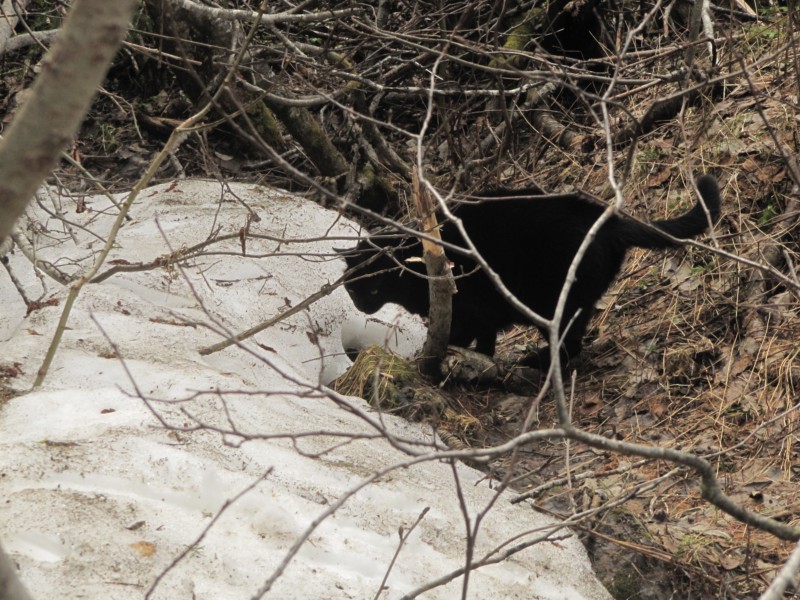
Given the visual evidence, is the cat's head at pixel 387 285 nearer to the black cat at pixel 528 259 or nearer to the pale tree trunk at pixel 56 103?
the black cat at pixel 528 259

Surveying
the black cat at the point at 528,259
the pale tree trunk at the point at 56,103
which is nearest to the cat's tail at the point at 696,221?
the black cat at the point at 528,259

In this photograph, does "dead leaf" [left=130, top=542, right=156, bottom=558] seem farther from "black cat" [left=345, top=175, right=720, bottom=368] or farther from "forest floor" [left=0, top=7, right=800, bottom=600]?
Result: "black cat" [left=345, top=175, right=720, bottom=368]

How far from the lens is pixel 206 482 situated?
262 centimetres

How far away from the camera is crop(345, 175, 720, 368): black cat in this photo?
4.43m

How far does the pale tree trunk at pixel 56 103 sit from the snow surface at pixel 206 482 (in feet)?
2.66

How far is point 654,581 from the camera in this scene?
121 inches

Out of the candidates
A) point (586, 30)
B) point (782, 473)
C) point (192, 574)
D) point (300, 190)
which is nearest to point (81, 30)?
point (192, 574)

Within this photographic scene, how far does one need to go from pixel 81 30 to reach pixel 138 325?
3019 millimetres

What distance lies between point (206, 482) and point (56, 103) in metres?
1.92

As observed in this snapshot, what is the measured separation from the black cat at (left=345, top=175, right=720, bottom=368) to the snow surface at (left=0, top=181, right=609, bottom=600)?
106cm

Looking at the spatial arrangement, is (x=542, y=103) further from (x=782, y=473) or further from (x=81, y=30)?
(x=81, y=30)

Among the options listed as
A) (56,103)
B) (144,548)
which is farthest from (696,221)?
(56,103)

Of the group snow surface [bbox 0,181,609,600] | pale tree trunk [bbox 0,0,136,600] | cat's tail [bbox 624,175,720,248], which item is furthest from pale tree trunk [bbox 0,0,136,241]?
cat's tail [bbox 624,175,720,248]

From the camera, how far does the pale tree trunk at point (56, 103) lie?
33.3 inches
